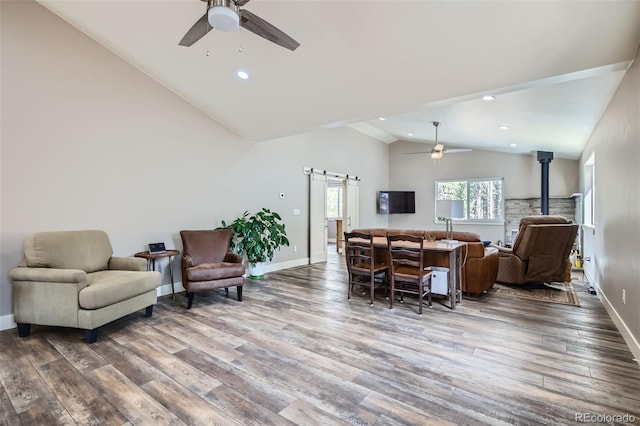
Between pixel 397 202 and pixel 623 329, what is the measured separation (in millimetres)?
7054

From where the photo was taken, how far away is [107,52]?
4004 mm

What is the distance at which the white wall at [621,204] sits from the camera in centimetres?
253

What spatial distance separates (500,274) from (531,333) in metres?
2.19

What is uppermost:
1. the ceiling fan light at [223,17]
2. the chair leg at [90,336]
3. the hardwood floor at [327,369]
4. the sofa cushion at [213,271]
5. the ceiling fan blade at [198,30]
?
the ceiling fan blade at [198,30]

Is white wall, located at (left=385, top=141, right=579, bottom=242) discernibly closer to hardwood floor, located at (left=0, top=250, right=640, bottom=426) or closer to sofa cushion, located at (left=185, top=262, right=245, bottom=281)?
hardwood floor, located at (left=0, top=250, right=640, bottom=426)

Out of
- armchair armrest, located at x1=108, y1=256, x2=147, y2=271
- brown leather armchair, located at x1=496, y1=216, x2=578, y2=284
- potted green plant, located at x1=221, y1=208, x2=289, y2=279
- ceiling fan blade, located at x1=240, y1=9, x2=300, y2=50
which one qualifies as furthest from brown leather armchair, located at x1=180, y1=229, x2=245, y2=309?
brown leather armchair, located at x1=496, y1=216, x2=578, y2=284

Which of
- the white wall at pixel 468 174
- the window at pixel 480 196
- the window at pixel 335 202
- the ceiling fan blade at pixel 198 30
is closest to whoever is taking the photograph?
the ceiling fan blade at pixel 198 30

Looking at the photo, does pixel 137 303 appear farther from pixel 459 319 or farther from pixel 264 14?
pixel 459 319

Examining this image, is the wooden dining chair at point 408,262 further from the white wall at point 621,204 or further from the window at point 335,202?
the window at point 335,202

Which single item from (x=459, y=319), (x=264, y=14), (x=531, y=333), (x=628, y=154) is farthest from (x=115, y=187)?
(x=628, y=154)

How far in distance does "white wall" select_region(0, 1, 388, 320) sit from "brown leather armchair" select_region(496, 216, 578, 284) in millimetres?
4526

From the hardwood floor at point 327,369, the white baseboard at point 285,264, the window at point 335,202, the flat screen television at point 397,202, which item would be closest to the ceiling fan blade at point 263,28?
the hardwood floor at point 327,369

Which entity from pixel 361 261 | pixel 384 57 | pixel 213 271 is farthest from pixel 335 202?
pixel 384 57

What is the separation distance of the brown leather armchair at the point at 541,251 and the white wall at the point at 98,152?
14.8ft
